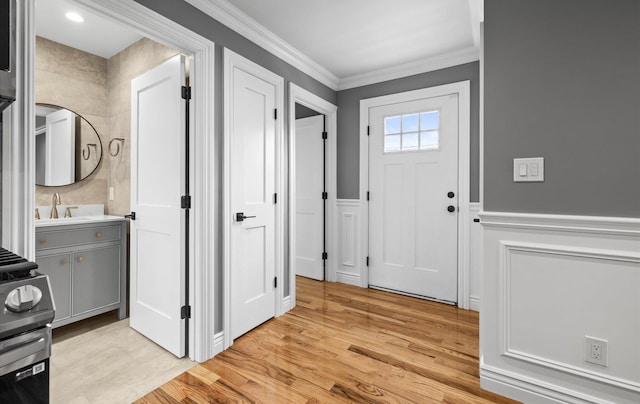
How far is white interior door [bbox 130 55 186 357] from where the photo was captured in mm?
2041

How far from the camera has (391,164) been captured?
3346 millimetres

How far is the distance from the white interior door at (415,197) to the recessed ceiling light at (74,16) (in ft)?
8.70

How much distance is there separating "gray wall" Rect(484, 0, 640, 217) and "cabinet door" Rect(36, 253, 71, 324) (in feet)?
9.72

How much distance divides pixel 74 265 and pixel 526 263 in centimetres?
309

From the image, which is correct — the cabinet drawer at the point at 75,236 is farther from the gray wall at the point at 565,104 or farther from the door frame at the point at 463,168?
the door frame at the point at 463,168

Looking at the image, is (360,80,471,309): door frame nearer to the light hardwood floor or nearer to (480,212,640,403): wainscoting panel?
the light hardwood floor

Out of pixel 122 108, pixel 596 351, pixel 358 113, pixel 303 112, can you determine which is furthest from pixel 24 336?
pixel 303 112

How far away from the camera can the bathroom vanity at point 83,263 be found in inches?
89.0

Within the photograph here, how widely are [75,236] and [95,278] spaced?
385 millimetres

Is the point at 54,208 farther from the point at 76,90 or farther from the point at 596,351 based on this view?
the point at 596,351

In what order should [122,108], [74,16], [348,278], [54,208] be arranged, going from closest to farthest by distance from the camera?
1. [74,16]
2. [54,208]
3. [122,108]
4. [348,278]

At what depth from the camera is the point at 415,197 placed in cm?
322

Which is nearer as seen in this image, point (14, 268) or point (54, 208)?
point (14, 268)

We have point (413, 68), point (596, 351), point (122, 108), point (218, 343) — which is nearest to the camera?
point (596, 351)
